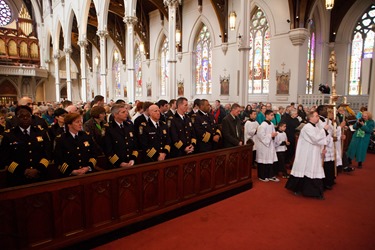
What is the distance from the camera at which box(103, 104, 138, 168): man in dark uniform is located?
3.55m

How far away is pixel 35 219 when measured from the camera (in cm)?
267

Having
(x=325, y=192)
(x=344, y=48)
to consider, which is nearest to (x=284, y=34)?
(x=344, y=48)

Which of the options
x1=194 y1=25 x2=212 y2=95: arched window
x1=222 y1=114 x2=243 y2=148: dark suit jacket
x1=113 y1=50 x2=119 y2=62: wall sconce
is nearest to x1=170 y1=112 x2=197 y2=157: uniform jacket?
x1=222 y1=114 x2=243 y2=148: dark suit jacket

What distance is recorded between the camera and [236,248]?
3.03m

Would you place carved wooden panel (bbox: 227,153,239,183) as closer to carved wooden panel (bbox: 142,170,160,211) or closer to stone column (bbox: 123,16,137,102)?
carved wooden panel (bbox: 142,170,160,211)

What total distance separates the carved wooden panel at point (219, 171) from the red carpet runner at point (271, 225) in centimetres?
36

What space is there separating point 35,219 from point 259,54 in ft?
47.7

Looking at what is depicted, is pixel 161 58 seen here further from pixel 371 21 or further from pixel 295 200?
pixel 295 200

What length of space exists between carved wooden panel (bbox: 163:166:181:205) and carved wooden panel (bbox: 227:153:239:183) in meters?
1.32

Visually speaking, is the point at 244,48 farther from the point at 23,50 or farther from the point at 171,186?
the point at 23,50

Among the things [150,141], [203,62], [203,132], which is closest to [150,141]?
[150,141]

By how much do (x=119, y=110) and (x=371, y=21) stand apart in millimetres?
16495

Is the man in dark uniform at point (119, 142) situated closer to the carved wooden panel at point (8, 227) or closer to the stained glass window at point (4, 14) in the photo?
the carved wooden panel at point (8, 227)

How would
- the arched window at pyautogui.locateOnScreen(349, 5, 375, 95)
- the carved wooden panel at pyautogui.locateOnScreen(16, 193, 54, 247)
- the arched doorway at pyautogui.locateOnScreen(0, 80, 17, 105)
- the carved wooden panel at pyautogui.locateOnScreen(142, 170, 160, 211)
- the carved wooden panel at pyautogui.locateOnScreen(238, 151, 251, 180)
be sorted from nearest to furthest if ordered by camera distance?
the carved wooden panel at pyautogui.locateOnScreen(16, 193, 54, 247) → the carved wooden panel at pyautogui.locateOnScreen(142, 170, 160, 211) → the carved wooden panel at pyautogui.locateOnScreen(238, 151, 251, 180) → the arched window at pyautogui.locateOnScreen(349, 5, 375, 95) → the arched doorway at pyautogui.locateOnScreen(0, 80, 17, 105)
